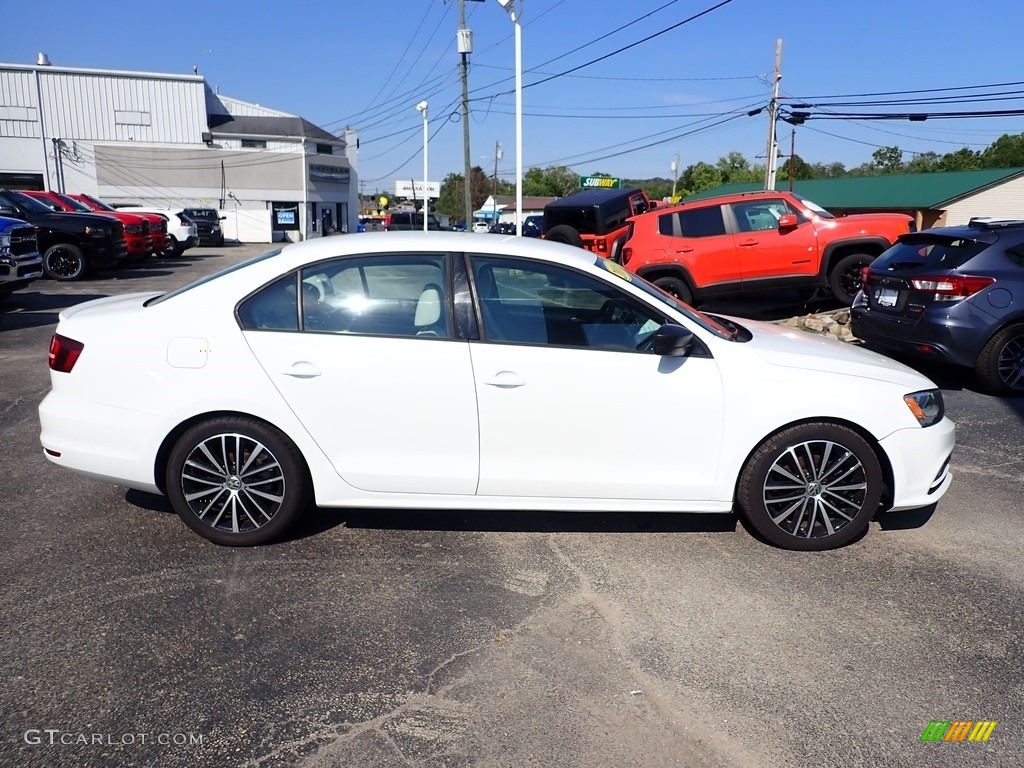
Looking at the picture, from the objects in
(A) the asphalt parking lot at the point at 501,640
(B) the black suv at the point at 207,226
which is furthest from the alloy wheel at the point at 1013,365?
(B) the black suv at the point at 207,226

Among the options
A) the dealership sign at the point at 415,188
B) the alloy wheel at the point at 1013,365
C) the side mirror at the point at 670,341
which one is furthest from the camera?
the dealership sign at the point at 415,188

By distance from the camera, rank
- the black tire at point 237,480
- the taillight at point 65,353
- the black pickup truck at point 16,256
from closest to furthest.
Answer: the black tire at point 237,480, the taillight at point 65,353, the black pickup truck at point 16,256

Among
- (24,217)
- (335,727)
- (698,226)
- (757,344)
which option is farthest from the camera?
(24,217)

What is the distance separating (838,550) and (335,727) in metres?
2.82

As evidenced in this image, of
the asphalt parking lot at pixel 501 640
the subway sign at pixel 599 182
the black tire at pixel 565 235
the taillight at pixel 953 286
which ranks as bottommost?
the asphalt parking lot at pixel 501 640

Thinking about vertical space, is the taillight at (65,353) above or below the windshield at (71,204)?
below

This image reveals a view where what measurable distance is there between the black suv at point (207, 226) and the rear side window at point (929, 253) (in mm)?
35205

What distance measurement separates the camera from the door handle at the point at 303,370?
410cm

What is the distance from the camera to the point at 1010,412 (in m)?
7.30

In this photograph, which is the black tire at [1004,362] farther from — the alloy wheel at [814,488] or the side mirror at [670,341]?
the side mirror at [670,341]

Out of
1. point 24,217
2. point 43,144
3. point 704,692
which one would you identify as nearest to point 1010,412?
point 704,692

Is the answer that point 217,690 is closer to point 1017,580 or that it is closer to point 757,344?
point 757,344

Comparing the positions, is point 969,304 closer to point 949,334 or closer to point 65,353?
point 949,334

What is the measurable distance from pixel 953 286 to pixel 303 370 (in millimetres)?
6152
